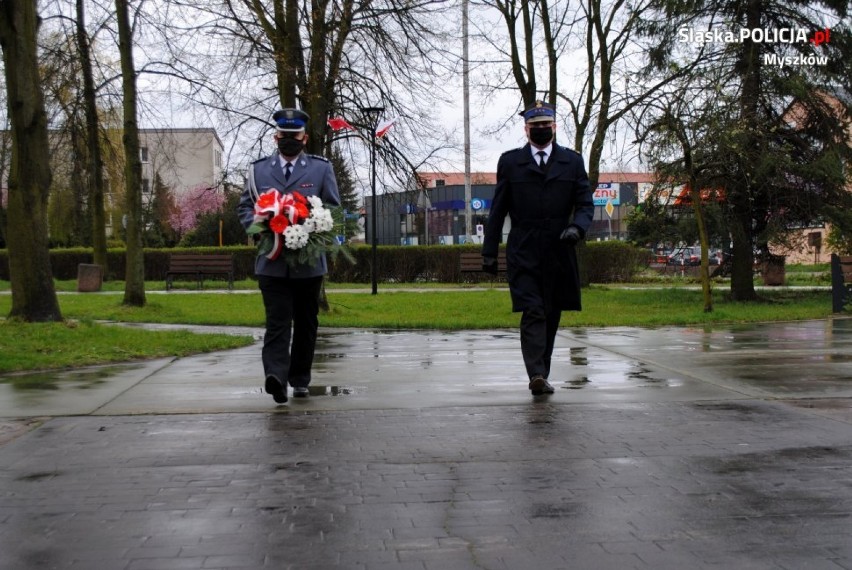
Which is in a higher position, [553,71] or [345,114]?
[553,71]

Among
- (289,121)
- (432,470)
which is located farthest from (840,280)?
(432,470)

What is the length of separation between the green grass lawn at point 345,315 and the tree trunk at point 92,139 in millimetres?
5174

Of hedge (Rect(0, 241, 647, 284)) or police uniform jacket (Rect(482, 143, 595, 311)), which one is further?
hedge (Rect(0, 241, 647, 284))

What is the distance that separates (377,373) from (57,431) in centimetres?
308

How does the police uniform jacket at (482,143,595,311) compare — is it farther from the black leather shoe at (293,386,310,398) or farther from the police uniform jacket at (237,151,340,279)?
the black leather shoe at (293,386,310,398)

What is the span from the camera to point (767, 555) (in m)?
3.30

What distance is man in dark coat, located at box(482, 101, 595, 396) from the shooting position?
6738 mm

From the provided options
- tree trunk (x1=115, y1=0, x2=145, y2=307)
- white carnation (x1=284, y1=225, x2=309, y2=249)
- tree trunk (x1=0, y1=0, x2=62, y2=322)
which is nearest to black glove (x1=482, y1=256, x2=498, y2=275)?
white carnation (x1=284, y1=225, x2=309, y2=249)

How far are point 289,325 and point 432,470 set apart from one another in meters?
2.21

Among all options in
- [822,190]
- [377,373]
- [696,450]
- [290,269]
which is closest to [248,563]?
[696,450]

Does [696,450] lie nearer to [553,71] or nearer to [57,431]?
[57,431]

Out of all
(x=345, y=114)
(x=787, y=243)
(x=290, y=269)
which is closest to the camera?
(x=290, y=269)

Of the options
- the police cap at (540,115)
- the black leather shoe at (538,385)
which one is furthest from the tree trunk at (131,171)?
the black leather shoe at (538,385)

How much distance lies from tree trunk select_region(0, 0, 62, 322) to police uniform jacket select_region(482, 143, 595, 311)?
307 inches
